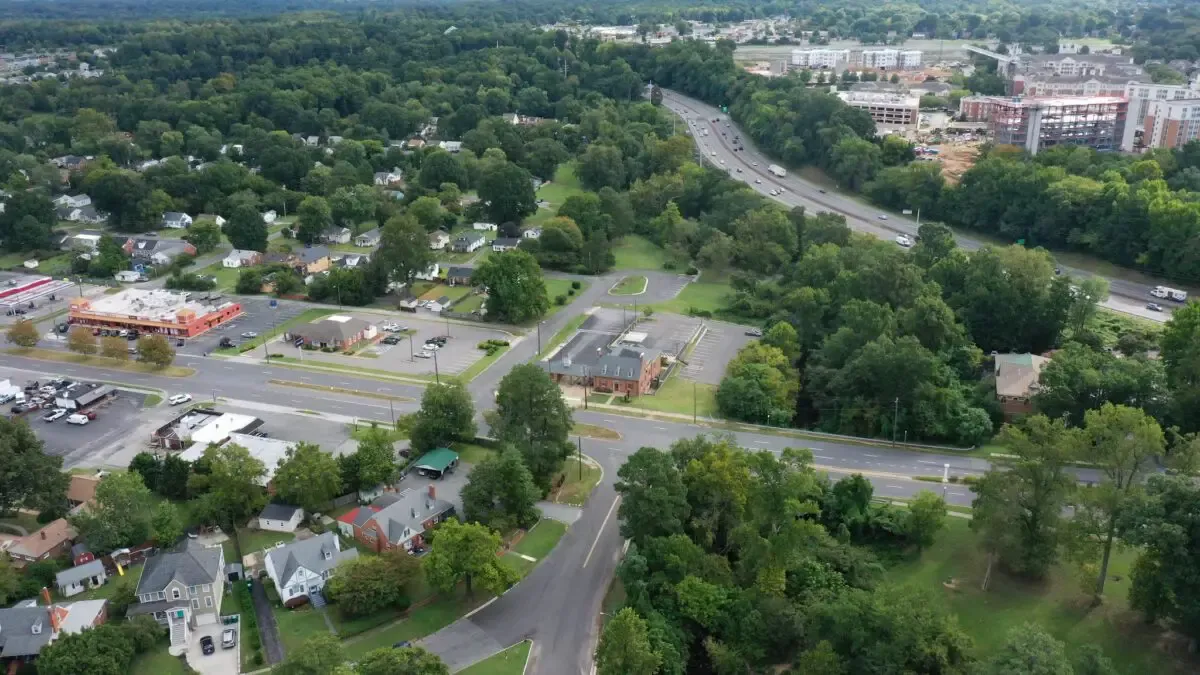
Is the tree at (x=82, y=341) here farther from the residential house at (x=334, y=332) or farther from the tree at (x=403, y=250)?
the tree at (x=403, y=250)

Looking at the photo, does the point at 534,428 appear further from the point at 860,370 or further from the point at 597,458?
the point at 860,370

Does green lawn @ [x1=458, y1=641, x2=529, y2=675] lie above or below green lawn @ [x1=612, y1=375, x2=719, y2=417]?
above

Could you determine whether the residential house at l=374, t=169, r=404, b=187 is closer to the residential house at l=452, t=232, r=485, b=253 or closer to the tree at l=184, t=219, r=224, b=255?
the tree at l=184, t=219, r=224, b=255

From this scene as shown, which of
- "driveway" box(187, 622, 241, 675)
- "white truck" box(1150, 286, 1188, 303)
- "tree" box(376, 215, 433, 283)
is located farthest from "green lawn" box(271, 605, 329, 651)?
"white truck" box(1150, 286, 1188, 303)

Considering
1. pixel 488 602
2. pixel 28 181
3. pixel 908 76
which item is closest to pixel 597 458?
pixel 488 602

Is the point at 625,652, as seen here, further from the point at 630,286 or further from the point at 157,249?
the point at 157,249

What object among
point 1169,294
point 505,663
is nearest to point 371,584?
point 505,663
